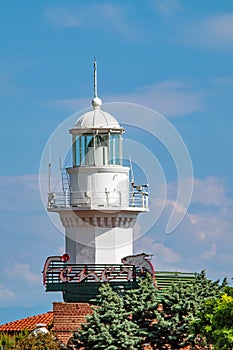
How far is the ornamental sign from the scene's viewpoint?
51156 mm

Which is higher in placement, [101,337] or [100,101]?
[100,101]

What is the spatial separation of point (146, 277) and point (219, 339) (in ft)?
23.6

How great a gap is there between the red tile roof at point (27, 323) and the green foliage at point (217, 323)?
9601 millimetres

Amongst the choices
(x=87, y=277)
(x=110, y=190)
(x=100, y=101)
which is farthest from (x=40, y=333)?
(x=100, y=101)

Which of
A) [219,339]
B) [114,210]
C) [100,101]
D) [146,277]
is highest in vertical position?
[100,101]

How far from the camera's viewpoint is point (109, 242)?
53375 millimetres

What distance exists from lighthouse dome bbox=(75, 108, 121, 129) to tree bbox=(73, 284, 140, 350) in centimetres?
824

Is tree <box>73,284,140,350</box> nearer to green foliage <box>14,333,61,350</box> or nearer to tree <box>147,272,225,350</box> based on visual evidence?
tree <box>147,272,225,350</box>

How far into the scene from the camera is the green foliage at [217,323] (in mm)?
43125

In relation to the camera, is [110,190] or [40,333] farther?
[110,190]

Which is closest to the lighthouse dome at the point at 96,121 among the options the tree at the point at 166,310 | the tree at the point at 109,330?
the tree at the point at 166,310

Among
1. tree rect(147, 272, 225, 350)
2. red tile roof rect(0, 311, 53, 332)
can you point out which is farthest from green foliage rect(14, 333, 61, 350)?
red tile roof rect(0, 311, 53, 332)

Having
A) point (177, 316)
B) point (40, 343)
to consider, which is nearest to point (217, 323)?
point (177, 316)

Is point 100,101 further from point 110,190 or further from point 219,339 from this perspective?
point 219,339
